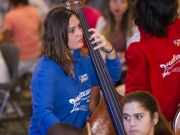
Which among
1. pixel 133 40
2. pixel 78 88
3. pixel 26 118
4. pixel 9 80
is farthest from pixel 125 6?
pixel 78 88

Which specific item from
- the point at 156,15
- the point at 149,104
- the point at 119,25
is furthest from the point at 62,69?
the point at 119,25

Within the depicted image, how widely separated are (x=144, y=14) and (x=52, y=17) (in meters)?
0.49

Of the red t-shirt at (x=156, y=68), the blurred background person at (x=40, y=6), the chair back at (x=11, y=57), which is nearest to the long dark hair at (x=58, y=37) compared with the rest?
the red t-shirt at (x=156, y=68)

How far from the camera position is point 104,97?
6.86 ft

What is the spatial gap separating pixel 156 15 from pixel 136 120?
0.56 meters

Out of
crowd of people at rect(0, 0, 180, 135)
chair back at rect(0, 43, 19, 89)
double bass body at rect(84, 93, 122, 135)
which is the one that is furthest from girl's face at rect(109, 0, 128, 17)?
double bass body at rect(84, 93, 122, 135)

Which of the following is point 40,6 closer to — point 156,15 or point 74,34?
point 156,15

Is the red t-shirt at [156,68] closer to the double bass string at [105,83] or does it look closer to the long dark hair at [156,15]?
the long dark hair at [156,15]

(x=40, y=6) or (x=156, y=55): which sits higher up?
(x=40, y=6)

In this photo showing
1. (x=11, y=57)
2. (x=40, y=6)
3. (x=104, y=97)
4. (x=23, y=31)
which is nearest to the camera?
(x=104, y=97)

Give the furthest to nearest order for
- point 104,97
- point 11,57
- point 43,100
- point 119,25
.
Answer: point 11,57, point 119,25, point 104,97, point 43,100

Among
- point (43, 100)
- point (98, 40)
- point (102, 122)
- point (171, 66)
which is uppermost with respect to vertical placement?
point (98, 40)

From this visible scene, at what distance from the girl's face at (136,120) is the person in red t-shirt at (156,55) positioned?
26cm

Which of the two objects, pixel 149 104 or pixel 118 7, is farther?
pixel 118 7
